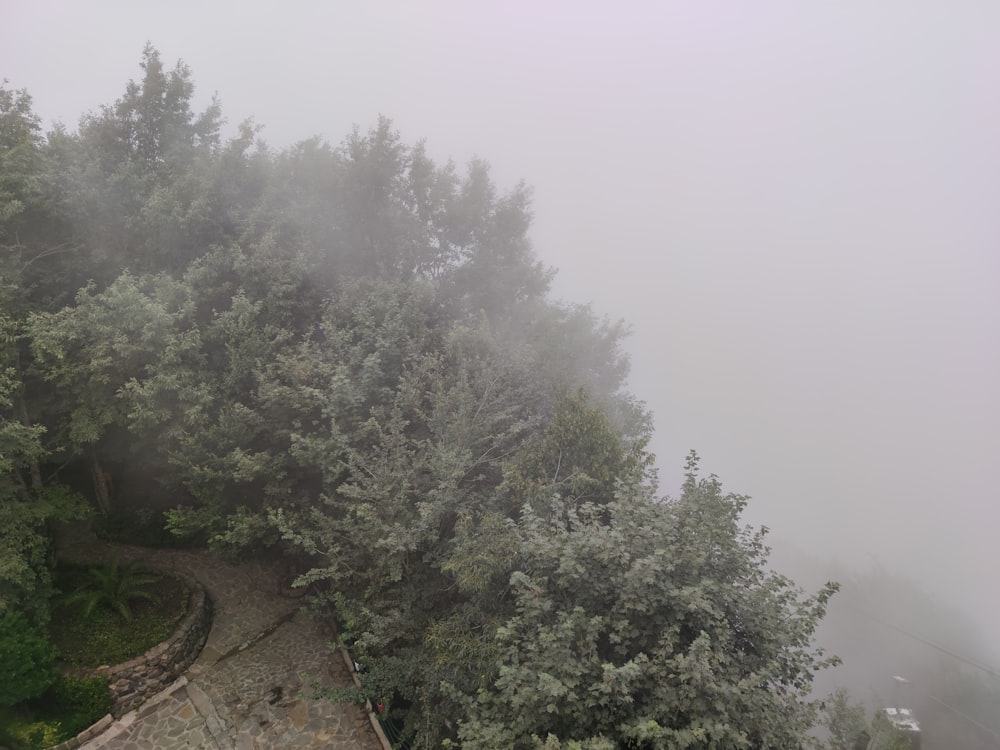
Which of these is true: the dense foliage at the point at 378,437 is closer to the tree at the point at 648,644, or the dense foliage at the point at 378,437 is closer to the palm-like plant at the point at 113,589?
the tree at the point at 648,644

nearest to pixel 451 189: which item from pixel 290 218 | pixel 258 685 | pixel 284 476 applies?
pixel 290 218

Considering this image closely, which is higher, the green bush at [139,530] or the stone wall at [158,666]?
the green bush at [139,530]

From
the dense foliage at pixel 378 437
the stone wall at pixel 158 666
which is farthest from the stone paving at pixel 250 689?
the dense foliage at pixel 378 437

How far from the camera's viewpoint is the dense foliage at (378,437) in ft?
16.5

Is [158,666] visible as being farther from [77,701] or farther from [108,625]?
[108,625]

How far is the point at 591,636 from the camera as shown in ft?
15.9

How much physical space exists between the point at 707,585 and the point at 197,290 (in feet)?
37.8

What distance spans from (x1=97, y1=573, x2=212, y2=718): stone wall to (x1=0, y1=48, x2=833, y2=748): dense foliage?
1526 millimetres

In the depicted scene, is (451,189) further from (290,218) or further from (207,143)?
(207,143)

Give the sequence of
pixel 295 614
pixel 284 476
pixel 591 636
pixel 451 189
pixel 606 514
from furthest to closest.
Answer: pixel 451 189 < pixel 295 614 < pixel 284 476 < pixel 606 514 < pixel 591 636

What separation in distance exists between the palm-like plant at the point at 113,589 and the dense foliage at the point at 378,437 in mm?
1276

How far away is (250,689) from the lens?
849 cm

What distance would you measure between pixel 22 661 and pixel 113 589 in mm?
2492

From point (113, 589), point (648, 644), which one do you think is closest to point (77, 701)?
point (113, 589)
